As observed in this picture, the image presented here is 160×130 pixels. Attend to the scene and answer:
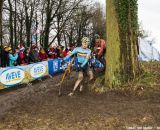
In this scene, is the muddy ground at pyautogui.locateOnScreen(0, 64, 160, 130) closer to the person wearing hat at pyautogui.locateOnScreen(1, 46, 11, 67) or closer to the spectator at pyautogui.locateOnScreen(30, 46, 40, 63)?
the person wearing hat at pyautogui.locateOnScreen(1, 46, 11, 67)

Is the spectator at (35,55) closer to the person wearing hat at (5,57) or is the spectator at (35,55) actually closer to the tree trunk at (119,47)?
the person wearing hat at (5,57)

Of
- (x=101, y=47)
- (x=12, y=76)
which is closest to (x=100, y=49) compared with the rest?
(x=101, y=47)

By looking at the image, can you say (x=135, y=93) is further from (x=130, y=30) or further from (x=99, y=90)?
(x=130, y=30)

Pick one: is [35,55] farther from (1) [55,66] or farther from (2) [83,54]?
(2) [83,54]

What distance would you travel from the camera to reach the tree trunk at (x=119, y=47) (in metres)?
13.6

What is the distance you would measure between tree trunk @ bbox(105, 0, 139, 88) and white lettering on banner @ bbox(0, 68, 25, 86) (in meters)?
5.29

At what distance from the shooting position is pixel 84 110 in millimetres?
11539

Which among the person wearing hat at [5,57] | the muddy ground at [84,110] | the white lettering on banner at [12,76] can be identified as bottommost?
the muddy ground at [84,110]

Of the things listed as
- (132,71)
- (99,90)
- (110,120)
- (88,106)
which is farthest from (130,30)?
(110,120)

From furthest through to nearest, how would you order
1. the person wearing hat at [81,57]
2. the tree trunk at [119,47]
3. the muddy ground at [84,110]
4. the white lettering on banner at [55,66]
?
the white lettering on banner at [55,66]
the person wearing hat at [81,57]
the tree trunk at [119,47]
the muddy ground at [84,110]

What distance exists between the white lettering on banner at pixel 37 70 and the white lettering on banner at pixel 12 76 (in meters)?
1.03

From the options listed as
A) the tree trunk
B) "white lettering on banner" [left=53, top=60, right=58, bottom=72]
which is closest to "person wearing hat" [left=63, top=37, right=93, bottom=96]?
the tree trunk

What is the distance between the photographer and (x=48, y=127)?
10.3 meters

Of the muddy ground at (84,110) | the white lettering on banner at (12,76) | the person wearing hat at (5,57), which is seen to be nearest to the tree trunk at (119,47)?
the muddy ground at (84,110)
